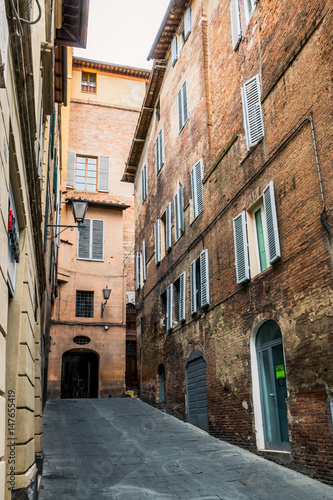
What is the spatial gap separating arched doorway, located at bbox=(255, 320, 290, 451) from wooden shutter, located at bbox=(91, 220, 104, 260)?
1479cm

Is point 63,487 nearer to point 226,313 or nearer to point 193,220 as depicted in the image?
point 226,313

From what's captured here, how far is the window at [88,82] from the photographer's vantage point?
2961cm

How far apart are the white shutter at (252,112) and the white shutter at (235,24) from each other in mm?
1716

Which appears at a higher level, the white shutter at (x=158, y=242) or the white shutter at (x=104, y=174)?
the white shutter at (x=104, y=174)

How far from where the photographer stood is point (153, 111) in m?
21.4

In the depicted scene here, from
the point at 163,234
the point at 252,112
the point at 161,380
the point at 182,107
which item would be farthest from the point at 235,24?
the point at 161,380

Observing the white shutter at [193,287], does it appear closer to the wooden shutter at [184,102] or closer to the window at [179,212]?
the window at [179,212]

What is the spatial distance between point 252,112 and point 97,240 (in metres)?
14.4

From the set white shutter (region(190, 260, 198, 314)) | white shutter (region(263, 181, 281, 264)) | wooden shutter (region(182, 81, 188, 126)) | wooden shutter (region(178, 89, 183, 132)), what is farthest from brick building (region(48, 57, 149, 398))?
white shutter (region(263, 181, 281, 264))

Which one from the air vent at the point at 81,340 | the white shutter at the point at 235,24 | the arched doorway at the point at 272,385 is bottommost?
the arched doorway at the point at 272,385

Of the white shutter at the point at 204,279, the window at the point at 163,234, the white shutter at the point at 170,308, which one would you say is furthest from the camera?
the window at the point at 163,234

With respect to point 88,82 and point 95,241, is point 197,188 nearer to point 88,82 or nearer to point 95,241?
point 95,241

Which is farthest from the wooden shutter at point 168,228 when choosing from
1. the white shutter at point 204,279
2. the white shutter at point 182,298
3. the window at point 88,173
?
the window at point 88,173

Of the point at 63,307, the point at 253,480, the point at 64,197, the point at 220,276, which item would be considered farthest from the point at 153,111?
the point at 253,480
